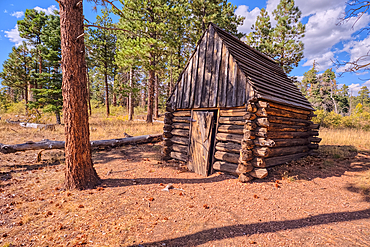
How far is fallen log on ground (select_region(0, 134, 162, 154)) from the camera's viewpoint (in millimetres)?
7457

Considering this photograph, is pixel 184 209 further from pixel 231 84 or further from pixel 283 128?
pixel 283 128

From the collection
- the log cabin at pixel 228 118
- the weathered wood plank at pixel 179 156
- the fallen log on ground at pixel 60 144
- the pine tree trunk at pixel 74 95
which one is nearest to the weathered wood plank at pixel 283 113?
the log cabin at pixel 228 118

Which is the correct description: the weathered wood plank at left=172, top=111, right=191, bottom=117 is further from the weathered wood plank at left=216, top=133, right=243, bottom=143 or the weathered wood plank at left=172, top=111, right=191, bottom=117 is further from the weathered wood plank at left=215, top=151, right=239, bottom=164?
the weathered wood plank at left=215, top=151, right=239, bottom=164

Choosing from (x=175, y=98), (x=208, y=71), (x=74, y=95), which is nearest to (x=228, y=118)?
(x=208, y=71)

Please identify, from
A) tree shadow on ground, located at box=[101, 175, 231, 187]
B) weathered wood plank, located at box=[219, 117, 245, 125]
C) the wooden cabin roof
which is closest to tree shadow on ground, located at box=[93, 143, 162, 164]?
tree shadow on ground, located at box=[101, 175, 231, 187]

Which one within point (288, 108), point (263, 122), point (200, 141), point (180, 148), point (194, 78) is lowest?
point (180, 148)

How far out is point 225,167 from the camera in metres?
6.61

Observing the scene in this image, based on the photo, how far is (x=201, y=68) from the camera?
26.1ft

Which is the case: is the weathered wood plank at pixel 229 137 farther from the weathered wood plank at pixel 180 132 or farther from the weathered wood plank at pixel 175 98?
the weathered wood plank at pixel 175 98

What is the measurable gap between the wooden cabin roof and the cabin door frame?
50 cm

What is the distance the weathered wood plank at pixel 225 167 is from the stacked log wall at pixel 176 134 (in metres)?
1.66

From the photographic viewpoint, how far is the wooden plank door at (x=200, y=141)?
707cm

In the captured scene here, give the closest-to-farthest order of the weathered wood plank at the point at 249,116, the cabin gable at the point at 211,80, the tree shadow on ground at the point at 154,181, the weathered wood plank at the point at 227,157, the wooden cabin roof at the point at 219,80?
the tree shadow on ground at the point at 154,181 → the weathered wood plank at the point at 249,116 → the weathered wood plank at the point at 227,157 → the wooden cabin roof at the point at 219,80 → the cabin gable at the point at 211,80

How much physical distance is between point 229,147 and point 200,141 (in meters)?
1.30
